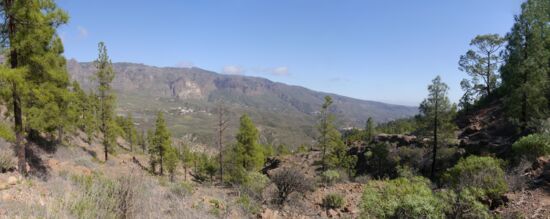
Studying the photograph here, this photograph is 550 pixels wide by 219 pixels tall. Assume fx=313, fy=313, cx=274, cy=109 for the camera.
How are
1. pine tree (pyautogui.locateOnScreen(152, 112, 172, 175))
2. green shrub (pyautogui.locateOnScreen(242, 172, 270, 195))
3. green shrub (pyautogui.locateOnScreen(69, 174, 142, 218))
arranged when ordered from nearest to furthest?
green shrub (pyautogui.locateOnScreen(69, 174, 142, 218))
green shrub (pyautogui.locateOnScreen(242, 172, 270, 195))
pine tree (pyautogui.locateOnScreen(152, 112, 172, 175))

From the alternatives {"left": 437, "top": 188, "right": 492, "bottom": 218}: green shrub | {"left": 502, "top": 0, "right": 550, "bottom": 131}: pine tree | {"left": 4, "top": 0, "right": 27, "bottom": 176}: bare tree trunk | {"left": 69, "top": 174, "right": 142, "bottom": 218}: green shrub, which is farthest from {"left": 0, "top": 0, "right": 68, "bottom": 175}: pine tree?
{"left": 502, "top": 0, "right": 550, "bottom": 131}: pine tree

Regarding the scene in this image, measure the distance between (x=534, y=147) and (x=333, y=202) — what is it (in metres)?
9.97

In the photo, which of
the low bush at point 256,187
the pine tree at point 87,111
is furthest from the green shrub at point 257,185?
the pine tree at point 87,111

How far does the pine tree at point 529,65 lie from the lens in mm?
20766

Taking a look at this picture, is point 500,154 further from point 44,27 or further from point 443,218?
point 44,27

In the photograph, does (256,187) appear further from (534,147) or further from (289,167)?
(534,147)

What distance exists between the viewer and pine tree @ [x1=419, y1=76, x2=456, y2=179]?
2539 cm

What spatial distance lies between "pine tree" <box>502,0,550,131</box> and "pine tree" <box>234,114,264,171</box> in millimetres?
22897

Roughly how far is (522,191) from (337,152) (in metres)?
27.2

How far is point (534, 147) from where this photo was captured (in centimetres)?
1483

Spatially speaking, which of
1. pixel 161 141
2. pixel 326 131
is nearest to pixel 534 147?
pixel 326 131

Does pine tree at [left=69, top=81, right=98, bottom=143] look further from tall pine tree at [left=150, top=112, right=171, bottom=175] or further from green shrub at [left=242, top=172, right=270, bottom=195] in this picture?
green shrub at [left=242, top=172, right=270, bottom=195]

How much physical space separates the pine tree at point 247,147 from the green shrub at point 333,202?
1977cm

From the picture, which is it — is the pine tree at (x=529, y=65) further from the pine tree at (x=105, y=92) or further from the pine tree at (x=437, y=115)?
the pine tree at (x=105, y=92)
